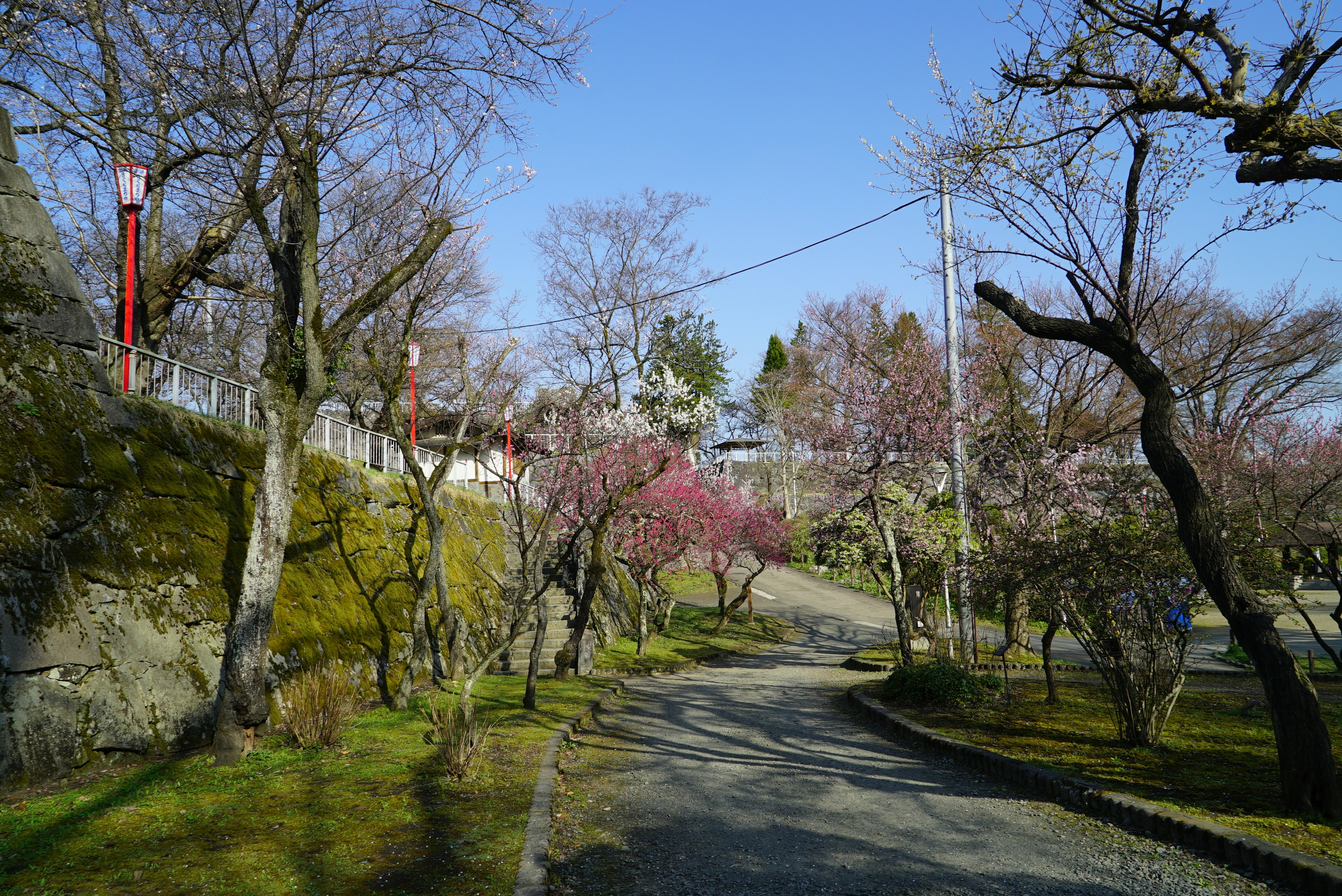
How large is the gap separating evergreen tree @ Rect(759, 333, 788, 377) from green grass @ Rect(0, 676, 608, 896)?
2164 inches

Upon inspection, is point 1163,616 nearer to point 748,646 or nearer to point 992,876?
point 992,876

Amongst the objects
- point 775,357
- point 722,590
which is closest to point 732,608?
point 722,590

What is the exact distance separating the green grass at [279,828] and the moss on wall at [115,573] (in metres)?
0.51

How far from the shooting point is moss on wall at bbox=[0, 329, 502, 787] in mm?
6082

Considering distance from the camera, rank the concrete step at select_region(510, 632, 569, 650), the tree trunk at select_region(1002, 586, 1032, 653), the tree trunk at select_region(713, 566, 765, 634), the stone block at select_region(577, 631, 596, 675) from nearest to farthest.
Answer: the tree trunk at select_region(1002, 586, 1032, 653)
the stone block at select_region(577, 631, 596, 675)
the concrete step at select_region(510, 632, 569, 650)
the tree trunk at select_region(713, 566, 765, 634)

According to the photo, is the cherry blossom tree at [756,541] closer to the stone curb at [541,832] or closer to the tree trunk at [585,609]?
the tree trunk at [585,609]

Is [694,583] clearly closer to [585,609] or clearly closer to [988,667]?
[988,667]

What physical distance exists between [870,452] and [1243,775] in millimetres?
8981

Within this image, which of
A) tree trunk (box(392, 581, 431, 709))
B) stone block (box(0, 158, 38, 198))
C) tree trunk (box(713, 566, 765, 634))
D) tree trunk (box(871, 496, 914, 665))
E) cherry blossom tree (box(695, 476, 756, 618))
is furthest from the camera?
tree trunk (box(713, 566, 765, 634))

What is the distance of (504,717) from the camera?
33.4ft

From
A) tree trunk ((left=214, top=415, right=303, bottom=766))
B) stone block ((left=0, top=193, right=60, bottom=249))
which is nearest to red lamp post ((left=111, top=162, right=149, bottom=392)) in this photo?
stone block ((left=0, top=193, right=60, bottom=249))

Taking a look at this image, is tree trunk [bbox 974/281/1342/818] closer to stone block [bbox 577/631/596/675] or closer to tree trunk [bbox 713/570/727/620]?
stone block [bbox 577/631/596/675]

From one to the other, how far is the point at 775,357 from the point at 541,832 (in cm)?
5863

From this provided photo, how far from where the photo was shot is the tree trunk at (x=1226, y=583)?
540 centimetres
